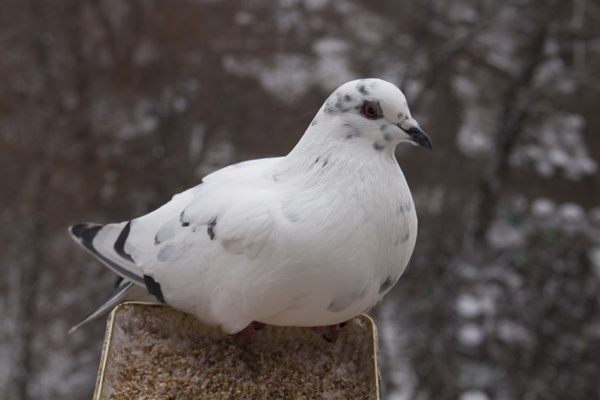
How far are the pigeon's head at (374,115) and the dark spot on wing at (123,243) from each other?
74 centimetres

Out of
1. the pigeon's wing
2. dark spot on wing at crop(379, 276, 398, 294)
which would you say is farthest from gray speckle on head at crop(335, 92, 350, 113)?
dark spot on wing at crop(379, 276, 398, 294)

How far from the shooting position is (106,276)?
14.8 ft

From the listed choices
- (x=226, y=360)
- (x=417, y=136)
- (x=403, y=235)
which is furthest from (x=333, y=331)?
(x=417, y=136)

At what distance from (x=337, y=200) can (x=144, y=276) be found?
653mm

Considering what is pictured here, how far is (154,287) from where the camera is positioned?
1.61m

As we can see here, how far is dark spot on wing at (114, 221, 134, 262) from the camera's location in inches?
66.4

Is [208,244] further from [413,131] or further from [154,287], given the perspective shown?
[413,131]

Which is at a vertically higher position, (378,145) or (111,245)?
(378,145)

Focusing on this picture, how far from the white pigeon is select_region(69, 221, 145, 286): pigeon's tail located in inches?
8.7

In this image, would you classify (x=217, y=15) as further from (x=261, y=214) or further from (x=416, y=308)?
(x=261, y=214)

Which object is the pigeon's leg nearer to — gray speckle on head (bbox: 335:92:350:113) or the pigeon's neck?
the pigeon's neck

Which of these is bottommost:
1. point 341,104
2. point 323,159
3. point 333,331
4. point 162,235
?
point 333,331

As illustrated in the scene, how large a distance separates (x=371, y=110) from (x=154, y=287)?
0.79 meters

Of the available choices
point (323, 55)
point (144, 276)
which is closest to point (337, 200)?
→ point (144, 276)
